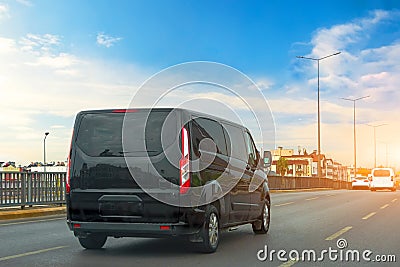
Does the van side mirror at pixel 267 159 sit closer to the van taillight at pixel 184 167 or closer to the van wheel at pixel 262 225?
the van wheel at pixel 262 225

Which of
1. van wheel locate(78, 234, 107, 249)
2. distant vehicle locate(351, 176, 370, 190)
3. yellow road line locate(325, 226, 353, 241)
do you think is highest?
van wheel locate(78, 234, 107, 249)

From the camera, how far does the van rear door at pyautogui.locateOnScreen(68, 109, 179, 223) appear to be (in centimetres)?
803

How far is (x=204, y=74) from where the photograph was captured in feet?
29.4

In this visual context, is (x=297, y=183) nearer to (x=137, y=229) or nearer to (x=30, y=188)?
(x=30, y=188)

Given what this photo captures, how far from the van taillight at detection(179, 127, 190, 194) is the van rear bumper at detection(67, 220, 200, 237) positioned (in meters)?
0.51

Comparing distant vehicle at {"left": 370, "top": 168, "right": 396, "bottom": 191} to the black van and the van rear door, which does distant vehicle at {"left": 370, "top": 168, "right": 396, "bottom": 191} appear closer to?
the black van

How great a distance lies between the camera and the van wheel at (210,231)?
8.41m

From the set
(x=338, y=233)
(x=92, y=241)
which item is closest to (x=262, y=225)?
(x=338, y=233)

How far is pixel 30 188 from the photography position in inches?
661

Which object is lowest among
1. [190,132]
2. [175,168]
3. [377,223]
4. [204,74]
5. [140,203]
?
[377,223]

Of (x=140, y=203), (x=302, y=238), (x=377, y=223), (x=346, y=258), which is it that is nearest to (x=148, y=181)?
(x=140, y=203)

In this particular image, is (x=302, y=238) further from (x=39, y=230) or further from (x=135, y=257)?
(x=39, y=230)

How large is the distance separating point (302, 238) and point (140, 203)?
3846 millimetres

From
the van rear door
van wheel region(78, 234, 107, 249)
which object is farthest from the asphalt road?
the van rear door
